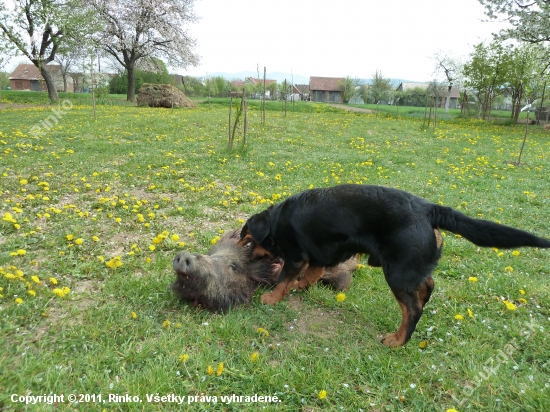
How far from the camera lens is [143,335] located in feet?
9.67

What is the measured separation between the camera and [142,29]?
115 feet

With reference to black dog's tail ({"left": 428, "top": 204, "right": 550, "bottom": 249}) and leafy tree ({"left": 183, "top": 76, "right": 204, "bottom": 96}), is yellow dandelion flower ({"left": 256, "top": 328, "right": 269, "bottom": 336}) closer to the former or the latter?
black dog's tail ({"left": 428, "top": 204, "right": 550, "bottom": 249})

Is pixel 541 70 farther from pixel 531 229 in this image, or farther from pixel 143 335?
pixel 143 335

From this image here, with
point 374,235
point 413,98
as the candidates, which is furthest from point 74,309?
point 413,98

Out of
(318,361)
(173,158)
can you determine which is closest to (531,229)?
(318,361)

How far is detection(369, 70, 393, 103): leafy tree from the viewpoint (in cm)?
6158

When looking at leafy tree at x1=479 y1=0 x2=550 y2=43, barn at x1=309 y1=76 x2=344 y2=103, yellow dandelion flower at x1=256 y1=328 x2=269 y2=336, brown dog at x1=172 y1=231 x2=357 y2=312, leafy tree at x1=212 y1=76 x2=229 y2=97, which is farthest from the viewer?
barn at x1=309 y1=76 x2=344 y2=103

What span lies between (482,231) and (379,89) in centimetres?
6468

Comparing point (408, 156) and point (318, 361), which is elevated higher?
point (408, 156)

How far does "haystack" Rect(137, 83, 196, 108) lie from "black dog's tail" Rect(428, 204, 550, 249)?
89.2 feet

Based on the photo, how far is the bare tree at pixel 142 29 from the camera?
33.8 meters

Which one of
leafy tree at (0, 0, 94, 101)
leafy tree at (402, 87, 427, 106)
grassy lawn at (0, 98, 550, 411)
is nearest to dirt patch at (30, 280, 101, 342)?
grassy lawn at (0, 98, 550, 411)

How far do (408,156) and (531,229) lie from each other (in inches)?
249

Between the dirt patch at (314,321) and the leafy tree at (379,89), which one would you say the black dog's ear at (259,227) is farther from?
the leafy tree at (379,89)
